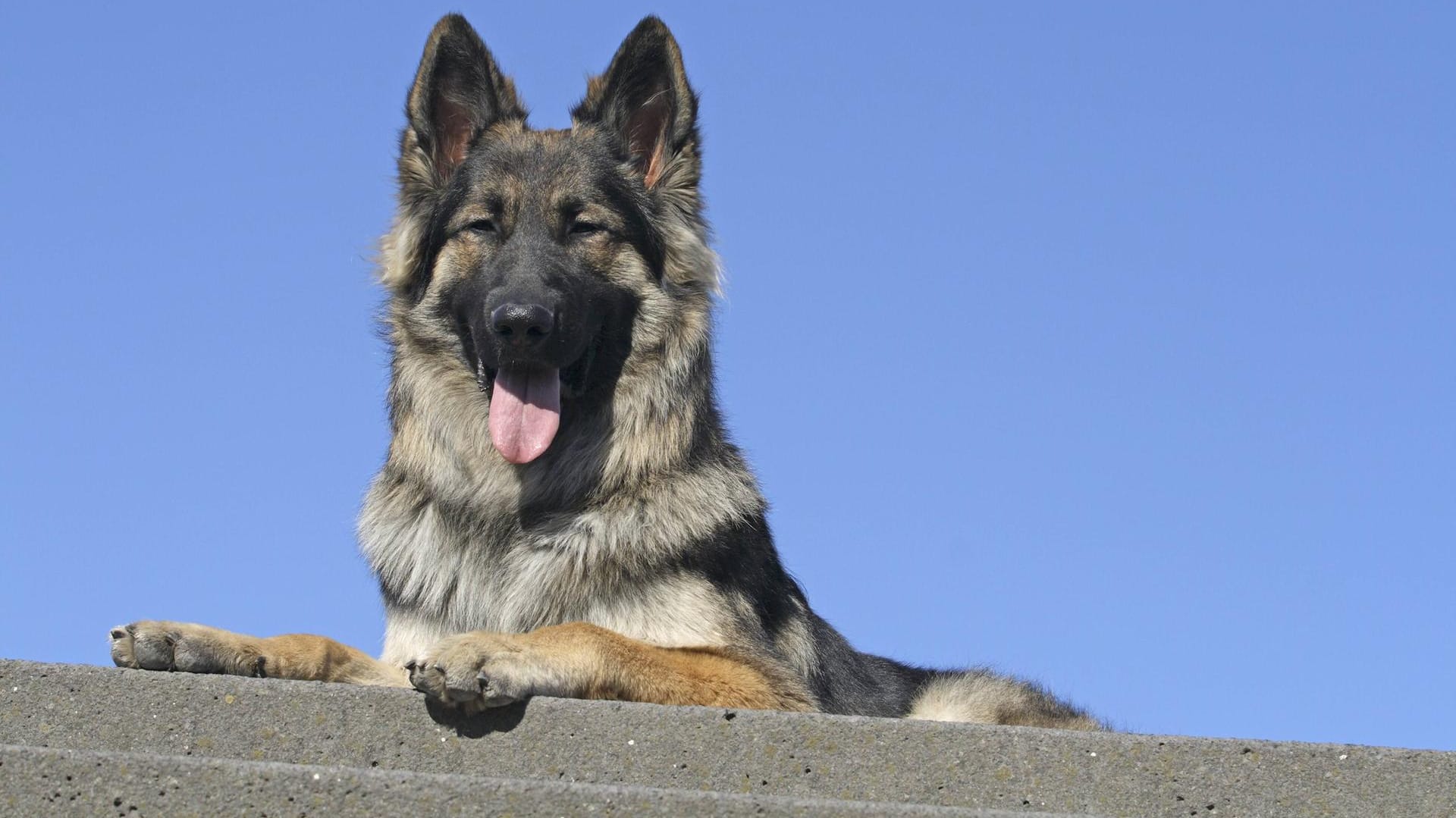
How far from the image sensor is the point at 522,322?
5.50m

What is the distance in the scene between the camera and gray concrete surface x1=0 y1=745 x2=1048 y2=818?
306 cm

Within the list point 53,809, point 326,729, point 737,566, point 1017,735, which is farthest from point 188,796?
point 737,566

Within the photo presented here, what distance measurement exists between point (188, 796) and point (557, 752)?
45.4 inches

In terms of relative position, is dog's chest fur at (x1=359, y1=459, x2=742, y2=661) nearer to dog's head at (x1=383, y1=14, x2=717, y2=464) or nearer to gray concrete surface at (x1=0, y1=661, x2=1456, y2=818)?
dog's head at (x1=383, y1=14, x2=717, y2=464)

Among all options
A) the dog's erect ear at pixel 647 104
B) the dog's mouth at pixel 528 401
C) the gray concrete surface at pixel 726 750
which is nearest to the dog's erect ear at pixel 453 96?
the dog's erect ear at pixel 647 104

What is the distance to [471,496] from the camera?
586 centimetres

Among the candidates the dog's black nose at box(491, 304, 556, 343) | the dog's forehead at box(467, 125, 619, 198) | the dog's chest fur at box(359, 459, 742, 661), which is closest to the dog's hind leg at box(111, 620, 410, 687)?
the dog's chest fur at box(359, 459, 742, 661)

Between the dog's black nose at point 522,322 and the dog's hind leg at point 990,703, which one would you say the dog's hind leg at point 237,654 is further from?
the dog's hind leg at point 990,703

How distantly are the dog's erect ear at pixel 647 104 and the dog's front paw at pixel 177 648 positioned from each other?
103 inches

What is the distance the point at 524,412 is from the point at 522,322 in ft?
1.47

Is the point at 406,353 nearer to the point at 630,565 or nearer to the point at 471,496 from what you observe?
the point at 471,496

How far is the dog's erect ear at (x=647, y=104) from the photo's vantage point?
640 centimetres

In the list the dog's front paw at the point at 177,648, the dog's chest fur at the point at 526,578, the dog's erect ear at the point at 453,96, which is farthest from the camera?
the dog's erect ear at the point at 453,96

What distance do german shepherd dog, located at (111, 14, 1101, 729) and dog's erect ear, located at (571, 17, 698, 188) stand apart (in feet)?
0.03
